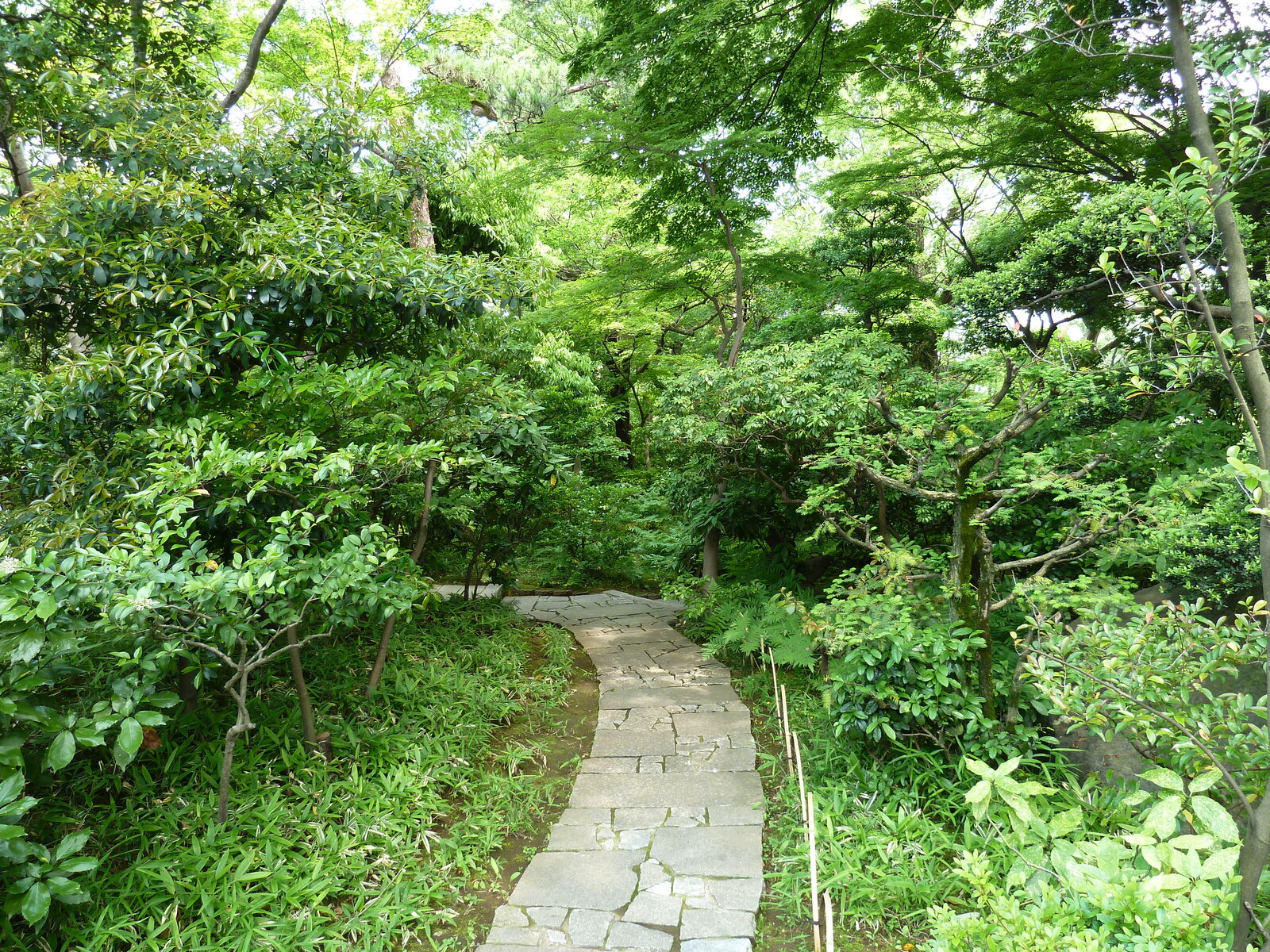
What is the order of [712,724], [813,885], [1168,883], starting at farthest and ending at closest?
[712,724], [813,885], [1168,883]

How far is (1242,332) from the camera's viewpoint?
172cm

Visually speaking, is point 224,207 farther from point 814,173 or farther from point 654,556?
point 814,173

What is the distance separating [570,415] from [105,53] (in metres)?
5.96

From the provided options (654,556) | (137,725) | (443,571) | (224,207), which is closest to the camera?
(137,725)

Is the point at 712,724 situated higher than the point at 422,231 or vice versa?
the point at 422,231

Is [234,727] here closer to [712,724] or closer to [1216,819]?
[712,724]

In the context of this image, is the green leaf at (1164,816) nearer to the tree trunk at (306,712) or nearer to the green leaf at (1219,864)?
the green leaf at (1219,864)

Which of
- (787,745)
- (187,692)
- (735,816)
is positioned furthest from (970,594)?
(187,692)

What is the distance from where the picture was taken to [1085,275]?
3.83 meters

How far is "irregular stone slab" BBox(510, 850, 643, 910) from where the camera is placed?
2818 mm

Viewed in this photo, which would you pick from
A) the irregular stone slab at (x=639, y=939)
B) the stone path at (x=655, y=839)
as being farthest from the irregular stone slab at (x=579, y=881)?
the irregular stone slab at (x=639, y=939)

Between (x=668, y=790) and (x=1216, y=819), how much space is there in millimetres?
2568

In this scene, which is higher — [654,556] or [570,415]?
[570,415]

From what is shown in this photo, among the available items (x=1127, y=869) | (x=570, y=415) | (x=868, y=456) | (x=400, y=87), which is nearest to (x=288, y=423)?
(x=868, y=456)
